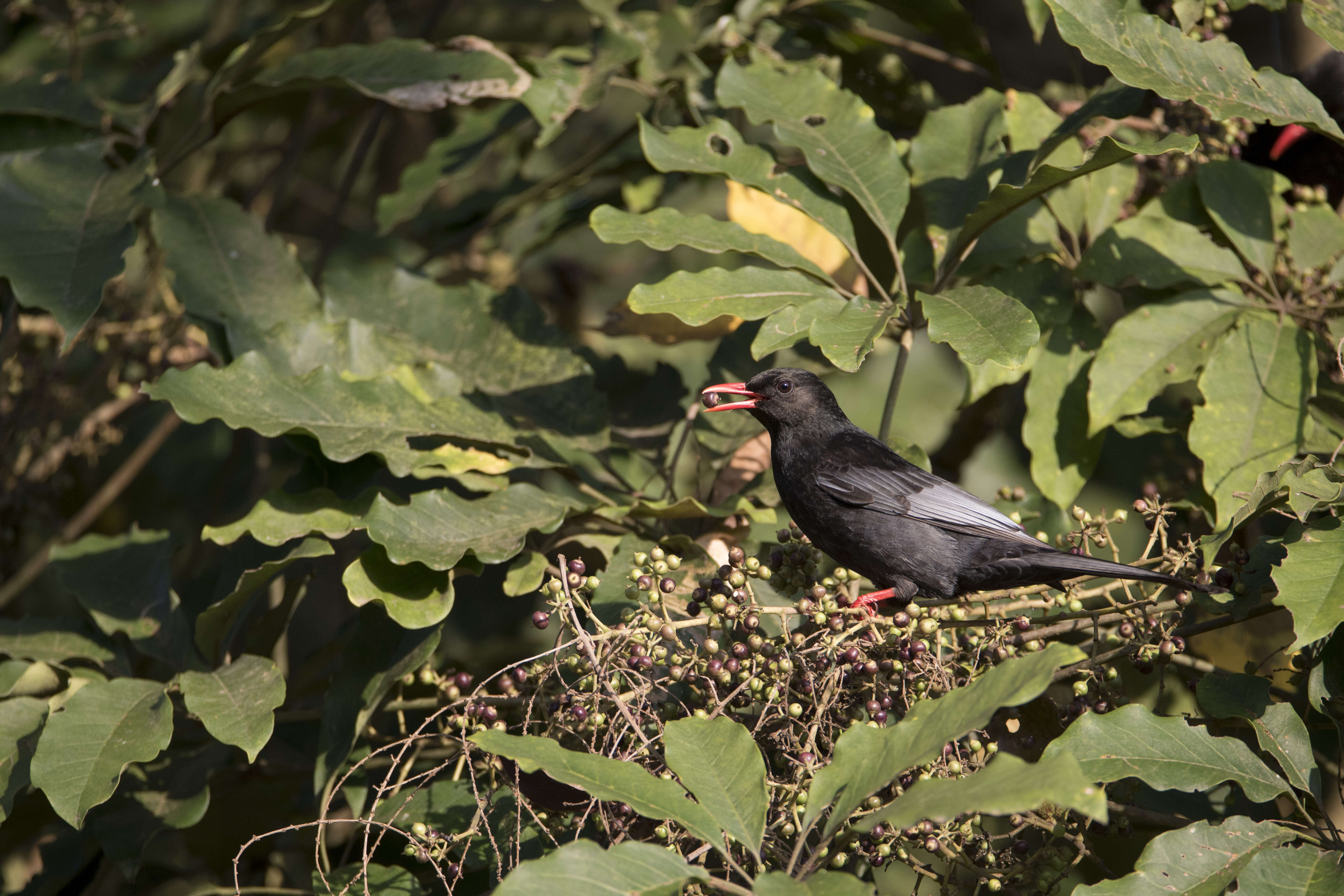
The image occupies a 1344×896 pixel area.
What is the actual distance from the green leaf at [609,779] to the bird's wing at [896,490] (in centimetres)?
119

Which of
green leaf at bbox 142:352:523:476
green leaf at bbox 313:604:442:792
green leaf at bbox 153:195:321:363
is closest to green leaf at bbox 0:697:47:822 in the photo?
green leaf at bbox 313:604:442:792

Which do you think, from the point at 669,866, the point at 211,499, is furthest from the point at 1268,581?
the point at 211,499

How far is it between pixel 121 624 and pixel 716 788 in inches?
76.9

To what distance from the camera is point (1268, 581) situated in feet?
7.59

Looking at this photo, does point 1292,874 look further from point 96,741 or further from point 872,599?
point 96,741

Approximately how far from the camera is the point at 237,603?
2811 mm

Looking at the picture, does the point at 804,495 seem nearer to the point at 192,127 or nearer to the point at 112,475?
the point at 192,127

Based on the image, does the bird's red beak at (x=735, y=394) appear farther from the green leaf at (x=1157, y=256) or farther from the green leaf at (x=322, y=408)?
the green leaf at (x=1157, y=256)

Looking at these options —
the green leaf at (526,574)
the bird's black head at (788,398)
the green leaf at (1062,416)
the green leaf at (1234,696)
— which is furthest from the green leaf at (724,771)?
the green leaf at (1062,416)

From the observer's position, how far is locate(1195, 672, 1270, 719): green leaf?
7.42 ft

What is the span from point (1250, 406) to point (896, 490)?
0.93 metres

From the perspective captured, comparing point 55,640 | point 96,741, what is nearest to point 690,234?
point 96,741

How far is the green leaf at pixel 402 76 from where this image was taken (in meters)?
3.38

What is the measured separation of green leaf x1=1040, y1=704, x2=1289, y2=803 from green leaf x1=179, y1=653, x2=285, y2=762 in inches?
66.9
